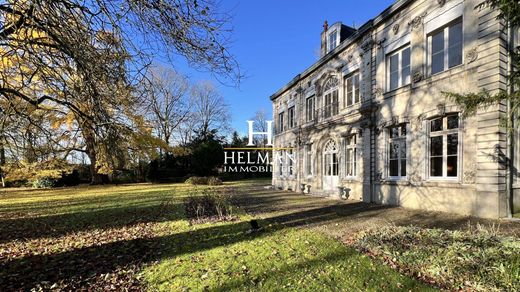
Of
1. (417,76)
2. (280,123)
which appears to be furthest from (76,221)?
(280,123)

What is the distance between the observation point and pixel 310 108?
17.5m

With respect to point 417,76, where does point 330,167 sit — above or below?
below

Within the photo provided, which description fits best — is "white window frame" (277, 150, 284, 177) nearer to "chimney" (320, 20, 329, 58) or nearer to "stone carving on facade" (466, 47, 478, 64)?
"chimney" (320, 20, 329, 58)

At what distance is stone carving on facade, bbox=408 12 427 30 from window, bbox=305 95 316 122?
769 cm

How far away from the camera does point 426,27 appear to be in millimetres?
9219

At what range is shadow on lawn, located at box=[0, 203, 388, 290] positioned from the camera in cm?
413

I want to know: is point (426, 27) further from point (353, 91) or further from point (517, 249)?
point (517, 249)

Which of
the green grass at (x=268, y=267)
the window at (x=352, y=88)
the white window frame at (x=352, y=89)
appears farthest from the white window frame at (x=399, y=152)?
the green grass at (x=268, y=267)

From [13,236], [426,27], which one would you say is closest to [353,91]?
[426,27]

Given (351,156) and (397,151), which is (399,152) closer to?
(397,151)

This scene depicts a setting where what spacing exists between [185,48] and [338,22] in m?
14.7

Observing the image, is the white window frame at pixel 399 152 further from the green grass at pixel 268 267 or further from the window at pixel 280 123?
the window at pixel 280 123

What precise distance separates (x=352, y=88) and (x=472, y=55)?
5644mm

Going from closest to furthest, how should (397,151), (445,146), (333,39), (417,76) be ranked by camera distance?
1. (445,146)
2. (417,76)
3. (397,151)
4. (333,39)
